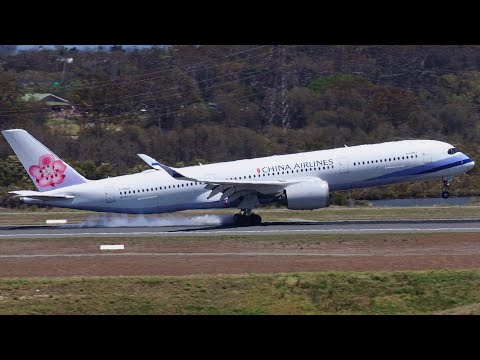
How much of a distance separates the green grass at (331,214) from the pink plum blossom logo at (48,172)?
494 centimetres

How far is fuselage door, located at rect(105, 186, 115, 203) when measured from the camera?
4641 centimetres

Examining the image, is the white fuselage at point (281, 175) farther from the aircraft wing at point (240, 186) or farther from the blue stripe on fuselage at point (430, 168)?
the aircraft wing at point (240, 186)

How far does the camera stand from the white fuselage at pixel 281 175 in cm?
4547

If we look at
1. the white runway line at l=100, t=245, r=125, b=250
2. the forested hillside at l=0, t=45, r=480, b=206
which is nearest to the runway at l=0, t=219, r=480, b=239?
the white runway line at l=100, t=245, r=125, b=250

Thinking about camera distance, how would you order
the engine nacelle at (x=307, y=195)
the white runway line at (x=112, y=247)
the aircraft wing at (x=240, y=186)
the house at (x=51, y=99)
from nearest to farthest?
the white runway line at (x=112, y=247)
the aircraft wing at (x=240, y=186)
the engine nacelle at (x=307, y=195)
the house at (x=51, y=99)

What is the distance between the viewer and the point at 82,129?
86.8 metres

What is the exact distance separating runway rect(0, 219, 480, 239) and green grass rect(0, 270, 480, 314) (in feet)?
38.0

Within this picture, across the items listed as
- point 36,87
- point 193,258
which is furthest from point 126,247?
point 36,87

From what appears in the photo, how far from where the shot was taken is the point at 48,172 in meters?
46.5

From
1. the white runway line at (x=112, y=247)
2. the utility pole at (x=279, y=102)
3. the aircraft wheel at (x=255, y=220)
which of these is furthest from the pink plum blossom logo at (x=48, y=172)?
the utility pole at (x=279, y=102)

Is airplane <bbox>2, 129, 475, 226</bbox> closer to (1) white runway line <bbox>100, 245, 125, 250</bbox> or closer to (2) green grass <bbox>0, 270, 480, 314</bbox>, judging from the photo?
(1) white runway line <bbox>100, 245, 125, 250</bbox>

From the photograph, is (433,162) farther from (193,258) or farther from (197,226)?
(193,258)

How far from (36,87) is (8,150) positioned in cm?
3371

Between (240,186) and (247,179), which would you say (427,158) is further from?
(240,186)
